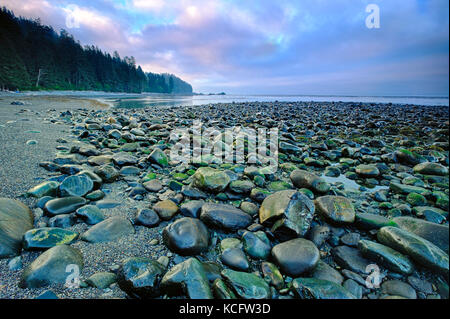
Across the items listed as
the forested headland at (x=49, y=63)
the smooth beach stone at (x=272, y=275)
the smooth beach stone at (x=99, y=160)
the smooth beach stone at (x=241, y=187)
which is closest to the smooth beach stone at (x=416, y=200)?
the smooth beach stone at (x=241, y=187)

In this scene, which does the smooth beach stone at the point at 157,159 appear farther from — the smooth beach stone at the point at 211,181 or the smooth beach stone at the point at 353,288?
the smooth beach stone at the point at 353,288

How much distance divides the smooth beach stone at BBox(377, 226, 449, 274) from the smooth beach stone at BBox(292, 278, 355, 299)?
577 millimetres

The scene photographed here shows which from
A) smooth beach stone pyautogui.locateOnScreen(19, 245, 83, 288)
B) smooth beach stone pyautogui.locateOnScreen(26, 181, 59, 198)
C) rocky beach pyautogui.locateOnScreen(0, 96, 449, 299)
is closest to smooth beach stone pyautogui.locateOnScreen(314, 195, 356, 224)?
rocky beach pyautogui.locateOnScreen(0, 96, 449, 299)

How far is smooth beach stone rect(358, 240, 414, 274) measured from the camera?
126cm

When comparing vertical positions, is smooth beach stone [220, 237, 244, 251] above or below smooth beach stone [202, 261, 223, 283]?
above

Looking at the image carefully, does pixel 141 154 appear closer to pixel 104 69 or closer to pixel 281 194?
pixel 281 194

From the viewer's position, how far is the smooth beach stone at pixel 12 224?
1.26 meters

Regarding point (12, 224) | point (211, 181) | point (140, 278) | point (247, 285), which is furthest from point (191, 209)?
point (12, 224)

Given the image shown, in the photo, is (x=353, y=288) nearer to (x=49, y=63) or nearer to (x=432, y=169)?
(x=432, y=169)

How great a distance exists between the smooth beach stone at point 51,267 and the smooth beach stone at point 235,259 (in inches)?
35.9

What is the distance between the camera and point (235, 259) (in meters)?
1.37

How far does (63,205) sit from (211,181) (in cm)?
140

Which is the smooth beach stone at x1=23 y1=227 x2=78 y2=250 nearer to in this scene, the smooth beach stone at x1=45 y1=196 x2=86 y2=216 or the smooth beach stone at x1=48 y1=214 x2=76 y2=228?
the smooth beach stone at x1=48 y1=214 x2=76 y2=228
